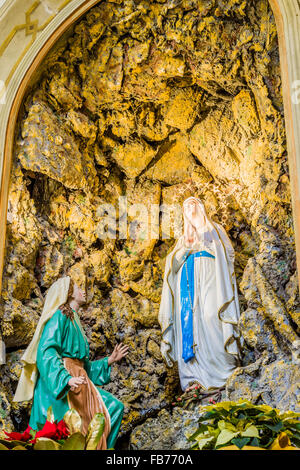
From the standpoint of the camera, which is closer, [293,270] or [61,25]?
[293,270]

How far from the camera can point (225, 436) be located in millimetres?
1886

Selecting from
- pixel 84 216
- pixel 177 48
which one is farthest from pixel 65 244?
pixel 177 48

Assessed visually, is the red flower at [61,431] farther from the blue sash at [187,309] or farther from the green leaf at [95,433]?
the blue sash at [187,309]

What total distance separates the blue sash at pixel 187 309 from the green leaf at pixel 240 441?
6.97ft

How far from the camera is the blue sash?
4.00 m

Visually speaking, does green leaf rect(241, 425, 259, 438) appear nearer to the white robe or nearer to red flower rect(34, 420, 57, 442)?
red flower rect(34, 420, 57, 442)

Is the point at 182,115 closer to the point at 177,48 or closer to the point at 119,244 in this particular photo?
the point at 177,48

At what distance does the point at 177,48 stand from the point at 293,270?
208 centimetres

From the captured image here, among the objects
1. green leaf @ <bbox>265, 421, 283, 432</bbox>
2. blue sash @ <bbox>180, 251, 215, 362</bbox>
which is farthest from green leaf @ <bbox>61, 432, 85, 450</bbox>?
blue sash @ <bbox>180, 251, 215, 362</bbox>

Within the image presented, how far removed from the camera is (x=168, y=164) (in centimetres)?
500

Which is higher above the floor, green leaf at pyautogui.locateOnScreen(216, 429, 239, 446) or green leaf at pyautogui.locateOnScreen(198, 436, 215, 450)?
green leaf at pyautogui.locateOnScreen(216, 429, 239, 446)

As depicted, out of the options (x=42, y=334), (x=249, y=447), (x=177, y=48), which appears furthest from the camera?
(x=177, y=48)

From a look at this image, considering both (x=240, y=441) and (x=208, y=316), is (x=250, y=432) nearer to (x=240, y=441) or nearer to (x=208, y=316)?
(x=240, y=441)

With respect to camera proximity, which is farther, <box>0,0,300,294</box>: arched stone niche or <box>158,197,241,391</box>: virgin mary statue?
<box>158,197,241,391</box>: virgin mary statue
